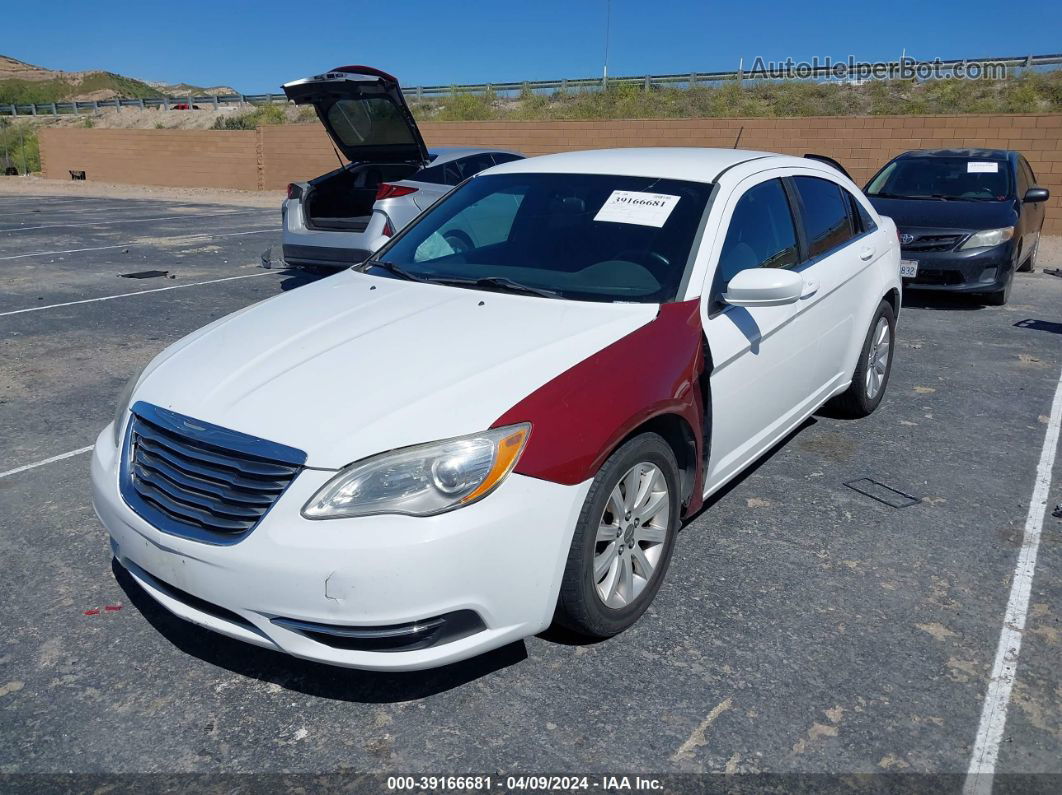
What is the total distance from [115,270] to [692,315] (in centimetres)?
1025

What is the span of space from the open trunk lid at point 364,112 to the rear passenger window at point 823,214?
177 inches

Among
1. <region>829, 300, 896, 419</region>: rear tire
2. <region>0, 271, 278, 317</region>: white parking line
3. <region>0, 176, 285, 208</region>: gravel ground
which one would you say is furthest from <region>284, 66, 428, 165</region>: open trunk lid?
<region>0, 176, 285, 208</region>: gravel ground

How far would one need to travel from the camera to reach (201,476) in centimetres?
269

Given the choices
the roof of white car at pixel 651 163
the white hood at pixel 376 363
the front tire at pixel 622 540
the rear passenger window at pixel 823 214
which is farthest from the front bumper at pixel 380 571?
the rear passenger window at pixel 823 214

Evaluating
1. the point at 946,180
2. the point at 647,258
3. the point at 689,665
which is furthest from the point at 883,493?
the point at 946,180

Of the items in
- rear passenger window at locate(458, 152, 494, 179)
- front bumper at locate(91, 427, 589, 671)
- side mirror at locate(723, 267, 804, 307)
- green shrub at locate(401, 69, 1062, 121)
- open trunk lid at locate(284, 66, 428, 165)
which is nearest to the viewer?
front bumper at locate(91, 427, 589, 671)

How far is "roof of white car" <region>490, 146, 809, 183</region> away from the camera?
4055 mm

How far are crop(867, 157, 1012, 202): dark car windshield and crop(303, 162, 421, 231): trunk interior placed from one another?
541 cm

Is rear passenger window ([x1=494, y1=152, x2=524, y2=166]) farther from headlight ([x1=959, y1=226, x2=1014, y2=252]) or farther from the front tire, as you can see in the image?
the front tire

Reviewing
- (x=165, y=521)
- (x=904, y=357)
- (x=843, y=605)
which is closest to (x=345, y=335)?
(x=165, y=521)

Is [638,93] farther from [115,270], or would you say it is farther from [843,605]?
[843,605]

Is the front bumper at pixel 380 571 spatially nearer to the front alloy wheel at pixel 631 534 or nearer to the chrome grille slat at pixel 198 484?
the chrome grille slat at pixel 198 484

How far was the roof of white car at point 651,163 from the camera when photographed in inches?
160

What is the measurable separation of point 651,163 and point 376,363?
1.94 m
